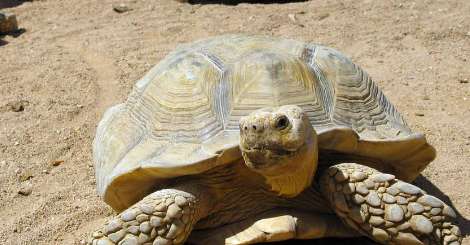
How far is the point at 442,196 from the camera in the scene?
3.11 metres

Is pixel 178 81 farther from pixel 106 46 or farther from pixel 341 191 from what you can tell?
pixel 106 46

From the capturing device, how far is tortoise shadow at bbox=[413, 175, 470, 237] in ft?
9.27

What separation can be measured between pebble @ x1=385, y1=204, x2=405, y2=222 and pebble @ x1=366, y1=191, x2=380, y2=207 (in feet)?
0.16

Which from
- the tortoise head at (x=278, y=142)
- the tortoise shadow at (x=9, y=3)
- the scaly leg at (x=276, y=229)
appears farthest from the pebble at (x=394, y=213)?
the tortoise shadow at (x=9, y=3)

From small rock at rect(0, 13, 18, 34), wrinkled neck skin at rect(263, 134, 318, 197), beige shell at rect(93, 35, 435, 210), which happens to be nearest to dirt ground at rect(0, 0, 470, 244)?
small rock at rect(0, 13, 18, 34)

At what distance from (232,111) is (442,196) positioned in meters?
1.29

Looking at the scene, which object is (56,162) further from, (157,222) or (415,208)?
(415,208)

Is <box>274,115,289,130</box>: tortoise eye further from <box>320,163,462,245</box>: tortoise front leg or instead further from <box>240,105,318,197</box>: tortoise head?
<box>320,163,462,245</box>: tortoise front leg

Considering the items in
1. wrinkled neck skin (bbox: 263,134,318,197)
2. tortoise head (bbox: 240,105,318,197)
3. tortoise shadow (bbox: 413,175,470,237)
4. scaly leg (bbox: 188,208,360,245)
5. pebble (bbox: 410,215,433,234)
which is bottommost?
tortoise shadow (bbox: 413,175,470,237)

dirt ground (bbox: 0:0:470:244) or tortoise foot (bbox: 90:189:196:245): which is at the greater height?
tortoise foot (bbox: 90:189:196:245)

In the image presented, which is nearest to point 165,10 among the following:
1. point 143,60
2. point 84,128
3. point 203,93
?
point 143,60

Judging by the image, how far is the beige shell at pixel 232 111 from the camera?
2434mm

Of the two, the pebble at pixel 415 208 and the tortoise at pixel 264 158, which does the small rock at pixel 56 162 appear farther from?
the pebble at pixel 415 208

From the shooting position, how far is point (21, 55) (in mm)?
5754
